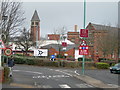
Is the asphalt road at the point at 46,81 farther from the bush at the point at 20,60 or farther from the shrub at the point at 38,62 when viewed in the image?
the bush at the point at 20,60

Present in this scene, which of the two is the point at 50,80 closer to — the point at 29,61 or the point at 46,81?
the point at 46,81

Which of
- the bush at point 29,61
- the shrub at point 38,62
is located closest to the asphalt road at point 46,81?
the shrub at point 38,62

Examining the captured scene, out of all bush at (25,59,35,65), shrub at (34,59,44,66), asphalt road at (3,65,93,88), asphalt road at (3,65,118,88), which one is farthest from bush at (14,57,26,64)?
asphalt road at (3,65,93,88)

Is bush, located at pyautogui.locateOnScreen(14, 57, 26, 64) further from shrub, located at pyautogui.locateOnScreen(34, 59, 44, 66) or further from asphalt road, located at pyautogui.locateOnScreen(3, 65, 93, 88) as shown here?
asphalt road, located at pyautogui.locateOnScreen(3, 65, 93, 88)

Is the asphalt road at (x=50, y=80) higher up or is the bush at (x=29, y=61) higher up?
the bush at (x=29, y=61)

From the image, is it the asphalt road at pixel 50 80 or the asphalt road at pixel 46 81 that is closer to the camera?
the asphalt road at pixel 46 81

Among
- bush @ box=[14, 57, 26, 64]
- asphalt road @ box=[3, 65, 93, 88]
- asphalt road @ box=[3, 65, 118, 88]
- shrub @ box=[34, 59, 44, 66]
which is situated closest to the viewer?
asphalt road @ box=[3, 65, 93, 88]

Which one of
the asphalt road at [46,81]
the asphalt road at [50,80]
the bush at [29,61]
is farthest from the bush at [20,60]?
the asphalt road at [46,81]

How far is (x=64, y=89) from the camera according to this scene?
44.2 ft

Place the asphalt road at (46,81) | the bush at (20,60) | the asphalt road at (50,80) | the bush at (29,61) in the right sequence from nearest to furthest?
the asphalt road at (46,81) < the asphalt road at (50,80) < the bush at (29,61) < the bush at (20,60)

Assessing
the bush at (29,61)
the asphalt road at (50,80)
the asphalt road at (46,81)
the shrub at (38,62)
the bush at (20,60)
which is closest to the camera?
the asphalt road at (46,81)

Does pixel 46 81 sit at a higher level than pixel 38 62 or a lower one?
lower

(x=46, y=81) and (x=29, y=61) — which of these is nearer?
(x=46, y=81)

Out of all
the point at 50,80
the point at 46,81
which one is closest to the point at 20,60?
the point at 50,80
